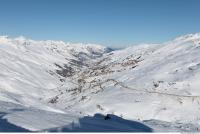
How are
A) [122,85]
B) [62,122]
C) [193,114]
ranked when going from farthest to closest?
[122,85] < [193,114] < [62,122]

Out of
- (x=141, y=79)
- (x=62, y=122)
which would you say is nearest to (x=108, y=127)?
(x=62, y=122)

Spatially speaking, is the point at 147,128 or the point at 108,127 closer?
the point at 108,127

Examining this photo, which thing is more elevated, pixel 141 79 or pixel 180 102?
pixel 141 79

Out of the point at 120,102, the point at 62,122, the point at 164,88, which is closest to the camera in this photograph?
the point at 62,122

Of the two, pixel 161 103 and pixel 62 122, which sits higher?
pixel 161 103

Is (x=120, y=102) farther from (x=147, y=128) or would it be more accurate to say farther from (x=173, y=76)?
(x=147, y=128)

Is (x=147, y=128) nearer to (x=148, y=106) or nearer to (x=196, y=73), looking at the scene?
(x=148, y=106)

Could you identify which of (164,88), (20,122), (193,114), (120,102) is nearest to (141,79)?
(164,88)

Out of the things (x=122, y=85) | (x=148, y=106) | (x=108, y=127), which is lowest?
(x=108, y=127)

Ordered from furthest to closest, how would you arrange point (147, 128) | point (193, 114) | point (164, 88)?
Result: point (164, 88) → point (193, 114) → point (147, 128)
